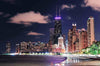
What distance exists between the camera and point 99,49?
17012cm

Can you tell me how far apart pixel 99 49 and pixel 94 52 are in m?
7.81

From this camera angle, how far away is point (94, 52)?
177 metres
